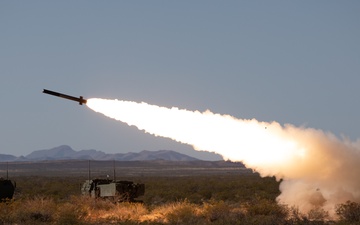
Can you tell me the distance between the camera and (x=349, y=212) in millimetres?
28438

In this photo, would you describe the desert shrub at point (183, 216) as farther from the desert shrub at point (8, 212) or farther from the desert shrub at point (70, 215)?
the desert shrub at point (8, 212)

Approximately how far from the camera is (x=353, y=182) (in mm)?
32062

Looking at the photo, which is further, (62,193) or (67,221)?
(62,193)

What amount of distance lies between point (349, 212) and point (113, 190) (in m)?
13.4

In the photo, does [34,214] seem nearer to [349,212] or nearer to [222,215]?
[222,215]

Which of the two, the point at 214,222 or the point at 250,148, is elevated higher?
the point at 250,148

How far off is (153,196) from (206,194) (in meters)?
4.44

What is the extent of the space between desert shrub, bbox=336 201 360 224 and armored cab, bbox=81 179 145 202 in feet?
39.3

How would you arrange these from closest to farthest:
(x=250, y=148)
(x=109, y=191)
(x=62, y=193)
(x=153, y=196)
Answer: (x=250, y=148) → (x=109, y=191) → (x=153, y=196) → (x=62, y=193)

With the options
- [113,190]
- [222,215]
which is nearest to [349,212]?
[222,215]

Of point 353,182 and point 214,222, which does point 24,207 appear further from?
point 353,182

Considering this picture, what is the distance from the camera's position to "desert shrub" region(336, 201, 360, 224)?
92.3 feet

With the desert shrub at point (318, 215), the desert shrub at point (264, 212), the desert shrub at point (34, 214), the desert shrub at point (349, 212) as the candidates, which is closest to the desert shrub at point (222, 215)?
the desert shrub at point (264, 212)

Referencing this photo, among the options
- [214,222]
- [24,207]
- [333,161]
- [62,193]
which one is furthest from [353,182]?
[62,193]
